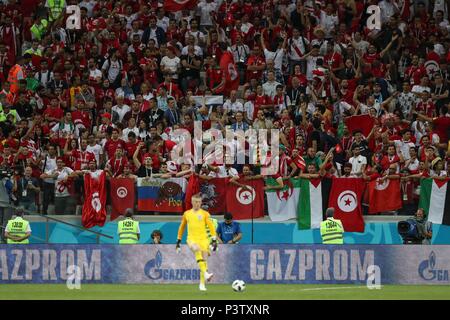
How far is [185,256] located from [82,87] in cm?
858

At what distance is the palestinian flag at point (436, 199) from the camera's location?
2891 centimetres

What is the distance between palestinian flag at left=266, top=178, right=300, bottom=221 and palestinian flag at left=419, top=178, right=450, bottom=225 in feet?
10.4

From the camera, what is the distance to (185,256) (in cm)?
2683

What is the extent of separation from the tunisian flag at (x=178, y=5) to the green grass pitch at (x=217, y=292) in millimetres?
12023

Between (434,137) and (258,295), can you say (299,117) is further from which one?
(258,295)

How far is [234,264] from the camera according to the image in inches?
1063

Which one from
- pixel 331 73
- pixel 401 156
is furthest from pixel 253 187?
pixel 331 73

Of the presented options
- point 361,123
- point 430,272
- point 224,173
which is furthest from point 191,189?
point 430,272

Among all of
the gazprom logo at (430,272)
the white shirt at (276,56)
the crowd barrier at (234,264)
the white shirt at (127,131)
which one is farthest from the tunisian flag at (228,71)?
the gazprom logo at (430,272)

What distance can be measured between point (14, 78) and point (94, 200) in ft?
23.0

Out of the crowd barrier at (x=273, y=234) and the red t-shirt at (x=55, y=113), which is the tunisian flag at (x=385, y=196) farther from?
the red t-shirt at (x=55, y=113)

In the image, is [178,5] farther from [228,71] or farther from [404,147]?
[404,147]

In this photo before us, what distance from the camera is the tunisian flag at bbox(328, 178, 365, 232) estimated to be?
28859 mm

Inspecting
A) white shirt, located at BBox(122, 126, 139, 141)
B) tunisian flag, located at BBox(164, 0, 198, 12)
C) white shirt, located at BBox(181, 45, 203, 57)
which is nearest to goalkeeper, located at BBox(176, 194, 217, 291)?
white shirt, located at BBox(122, 126, 139, 141)
